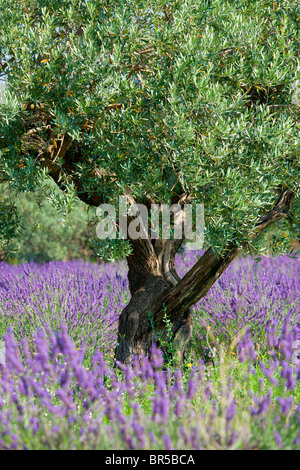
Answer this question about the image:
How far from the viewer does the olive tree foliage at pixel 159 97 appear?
353 centimetres

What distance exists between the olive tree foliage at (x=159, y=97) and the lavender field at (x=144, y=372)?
1.14 metres

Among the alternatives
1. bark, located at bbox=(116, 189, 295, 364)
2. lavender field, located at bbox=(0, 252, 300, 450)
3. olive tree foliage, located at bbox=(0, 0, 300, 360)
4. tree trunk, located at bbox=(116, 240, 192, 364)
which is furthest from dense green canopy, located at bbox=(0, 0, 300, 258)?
tree trunk, located at bbox=(116, 240, 192, 364)

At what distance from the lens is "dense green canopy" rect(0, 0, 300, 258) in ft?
11.6

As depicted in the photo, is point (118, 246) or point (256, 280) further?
point (256, 280)

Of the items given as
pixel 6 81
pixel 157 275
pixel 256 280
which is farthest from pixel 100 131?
pixel 256 280

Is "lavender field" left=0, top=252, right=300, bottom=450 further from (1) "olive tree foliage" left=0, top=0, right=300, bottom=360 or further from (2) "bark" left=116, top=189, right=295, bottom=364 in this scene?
(1) "olive tree foliage" left=0, top=0, right=300, bottom=360

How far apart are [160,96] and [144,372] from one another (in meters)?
2.14

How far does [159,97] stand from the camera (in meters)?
3.72

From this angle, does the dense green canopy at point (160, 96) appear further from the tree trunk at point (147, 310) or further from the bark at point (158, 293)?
the tree trunk at point (147, 310)

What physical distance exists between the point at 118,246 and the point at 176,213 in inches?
33.0

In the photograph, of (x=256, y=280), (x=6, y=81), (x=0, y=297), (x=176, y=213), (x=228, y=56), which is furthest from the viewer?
(x=256, y=280)
